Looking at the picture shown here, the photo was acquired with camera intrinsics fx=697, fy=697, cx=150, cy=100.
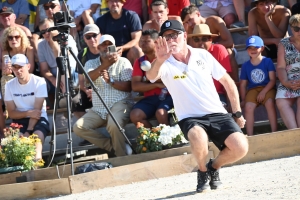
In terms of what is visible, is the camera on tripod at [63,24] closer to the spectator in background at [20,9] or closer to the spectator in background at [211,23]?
the spectator in background at [211,23]

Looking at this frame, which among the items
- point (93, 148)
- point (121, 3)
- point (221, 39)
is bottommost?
point (93, 148)

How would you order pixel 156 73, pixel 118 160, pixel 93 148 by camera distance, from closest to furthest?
pixel 156 73 → pixel 118 160 → pixel 93 148

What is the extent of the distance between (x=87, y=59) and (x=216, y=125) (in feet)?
13.8

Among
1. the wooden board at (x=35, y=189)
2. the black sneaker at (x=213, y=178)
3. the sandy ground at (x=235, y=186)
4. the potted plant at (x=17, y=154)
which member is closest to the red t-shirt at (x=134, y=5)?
the potted plant at (x=17, y=154)

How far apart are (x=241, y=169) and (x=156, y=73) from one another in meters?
2.28

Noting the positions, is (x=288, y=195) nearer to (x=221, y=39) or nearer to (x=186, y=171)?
(x=186, y=171)

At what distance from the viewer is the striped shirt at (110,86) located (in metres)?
10.6

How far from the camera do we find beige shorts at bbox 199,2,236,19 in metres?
12.1

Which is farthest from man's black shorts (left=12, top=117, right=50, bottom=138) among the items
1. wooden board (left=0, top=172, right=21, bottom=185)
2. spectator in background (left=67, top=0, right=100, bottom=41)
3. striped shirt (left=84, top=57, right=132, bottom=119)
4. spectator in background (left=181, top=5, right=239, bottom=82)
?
spectator in background (left=181, top=5, right=239, bottom=82)

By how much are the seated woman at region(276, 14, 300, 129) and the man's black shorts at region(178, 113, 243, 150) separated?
8.18ft

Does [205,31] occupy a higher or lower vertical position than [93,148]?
higher

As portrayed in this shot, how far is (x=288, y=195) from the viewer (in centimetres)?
643

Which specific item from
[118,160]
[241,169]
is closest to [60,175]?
[118,160]

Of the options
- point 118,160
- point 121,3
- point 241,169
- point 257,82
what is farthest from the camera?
point 121,3
